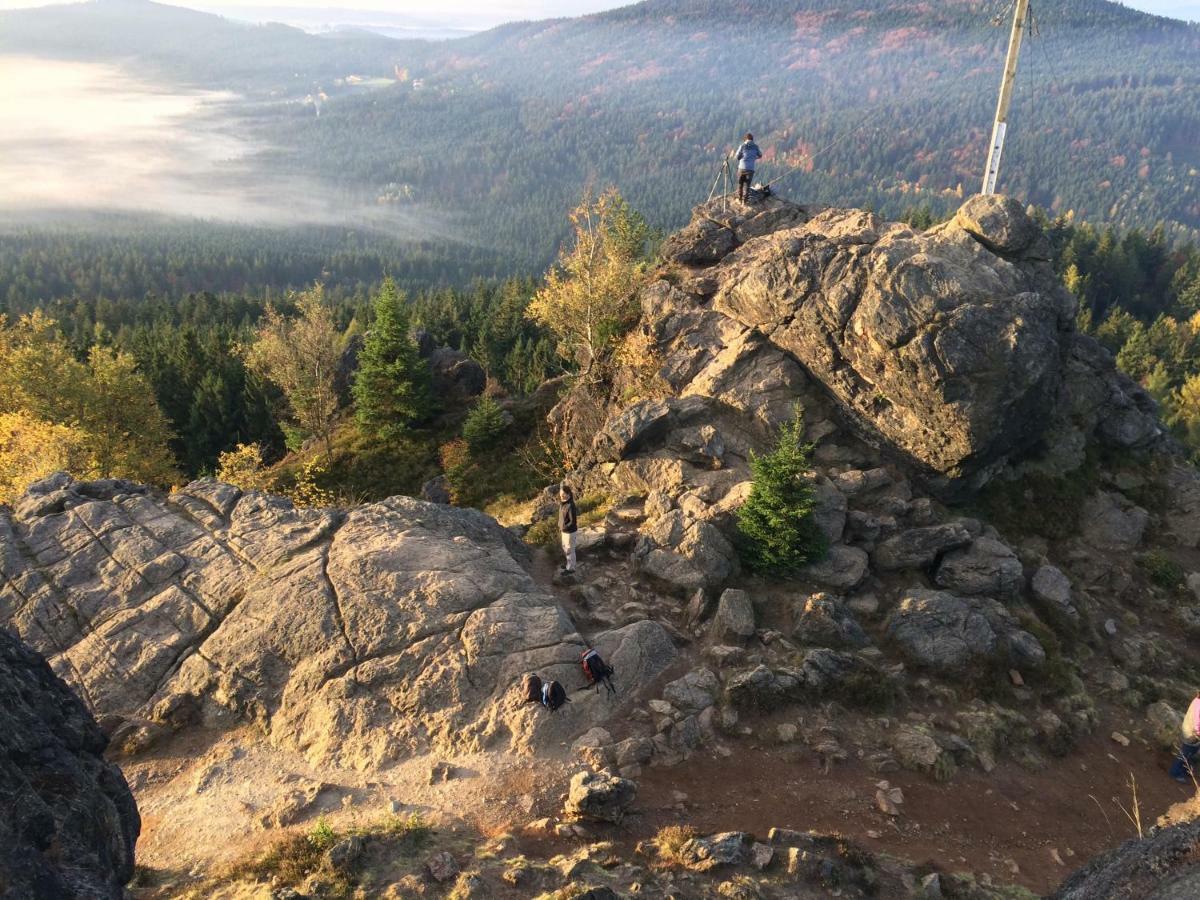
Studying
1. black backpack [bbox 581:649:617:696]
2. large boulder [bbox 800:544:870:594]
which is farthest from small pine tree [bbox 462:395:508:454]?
black backpack [bbox 581:649:617:696]

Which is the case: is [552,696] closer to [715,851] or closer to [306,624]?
[715,851]

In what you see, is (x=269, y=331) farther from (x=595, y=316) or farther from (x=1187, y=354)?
(x=1187, y=354)

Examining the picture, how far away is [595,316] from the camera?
38188 millimetres

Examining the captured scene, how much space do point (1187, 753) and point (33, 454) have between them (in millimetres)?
51070

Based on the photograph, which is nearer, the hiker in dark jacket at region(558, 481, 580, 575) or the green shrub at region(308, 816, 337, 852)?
the green shrub at region(308, 816, 337, 852)

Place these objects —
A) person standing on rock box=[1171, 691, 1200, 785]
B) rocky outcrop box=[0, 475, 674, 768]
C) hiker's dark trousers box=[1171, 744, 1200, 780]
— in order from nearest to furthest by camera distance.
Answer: rocky outcrop box=[0, 475, 674, 768] < person standing on rock box=[1171, 691, 1200, 785] < hiker's dark trousers box=[1171, 744, 1200, 780]

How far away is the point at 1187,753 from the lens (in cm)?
1783

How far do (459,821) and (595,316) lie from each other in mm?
28250

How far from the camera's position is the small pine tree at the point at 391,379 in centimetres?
4756

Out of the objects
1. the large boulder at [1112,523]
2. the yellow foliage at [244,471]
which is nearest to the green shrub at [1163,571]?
the large boulder at [1112,523]

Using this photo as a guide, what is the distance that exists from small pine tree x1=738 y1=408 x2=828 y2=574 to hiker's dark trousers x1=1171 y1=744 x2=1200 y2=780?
10134 millimetres

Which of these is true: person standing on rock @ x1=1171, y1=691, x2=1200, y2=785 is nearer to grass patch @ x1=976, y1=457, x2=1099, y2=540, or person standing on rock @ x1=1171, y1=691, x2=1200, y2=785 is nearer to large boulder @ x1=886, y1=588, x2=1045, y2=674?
large boulder @ x1=886, y1=588, x2=1045, y2=674

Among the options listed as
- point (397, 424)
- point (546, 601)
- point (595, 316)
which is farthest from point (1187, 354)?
point (546, 601)

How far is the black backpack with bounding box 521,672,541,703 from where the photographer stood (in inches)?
670
